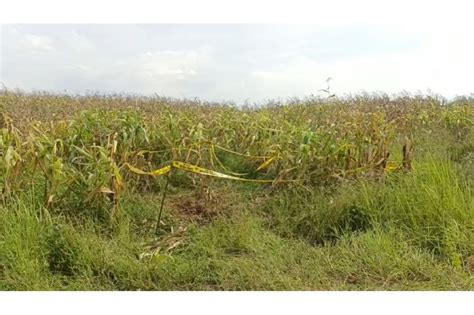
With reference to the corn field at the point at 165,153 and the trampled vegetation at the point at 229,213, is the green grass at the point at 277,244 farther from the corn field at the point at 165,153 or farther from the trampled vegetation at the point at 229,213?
the corn field at the point at 165,153

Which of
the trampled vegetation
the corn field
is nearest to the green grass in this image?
the trampled vegetation

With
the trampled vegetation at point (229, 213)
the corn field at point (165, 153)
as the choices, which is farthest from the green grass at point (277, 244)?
the corn field at point (165, 153)

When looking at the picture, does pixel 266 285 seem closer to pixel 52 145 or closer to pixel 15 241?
pixel 15 241

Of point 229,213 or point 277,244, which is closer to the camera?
point 277,244

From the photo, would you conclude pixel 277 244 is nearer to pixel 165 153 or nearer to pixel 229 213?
pixel 229 213

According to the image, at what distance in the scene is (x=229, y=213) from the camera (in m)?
2.87

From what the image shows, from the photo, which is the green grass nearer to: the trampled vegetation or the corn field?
the trampled vegetation

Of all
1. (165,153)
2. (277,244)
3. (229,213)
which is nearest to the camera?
(277,244)

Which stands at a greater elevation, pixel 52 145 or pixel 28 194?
A: pixel 52 145

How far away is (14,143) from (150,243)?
53.2 inches

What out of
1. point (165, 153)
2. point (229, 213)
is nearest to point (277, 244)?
point (229, 213)

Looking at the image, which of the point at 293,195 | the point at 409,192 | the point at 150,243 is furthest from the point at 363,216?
the point at 150,243

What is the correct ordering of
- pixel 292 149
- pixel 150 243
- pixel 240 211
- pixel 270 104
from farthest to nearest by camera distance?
pixel 270 104, pixel 292 149, pixel 240 211, pixel 150 243

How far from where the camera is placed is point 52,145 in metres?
2.60
